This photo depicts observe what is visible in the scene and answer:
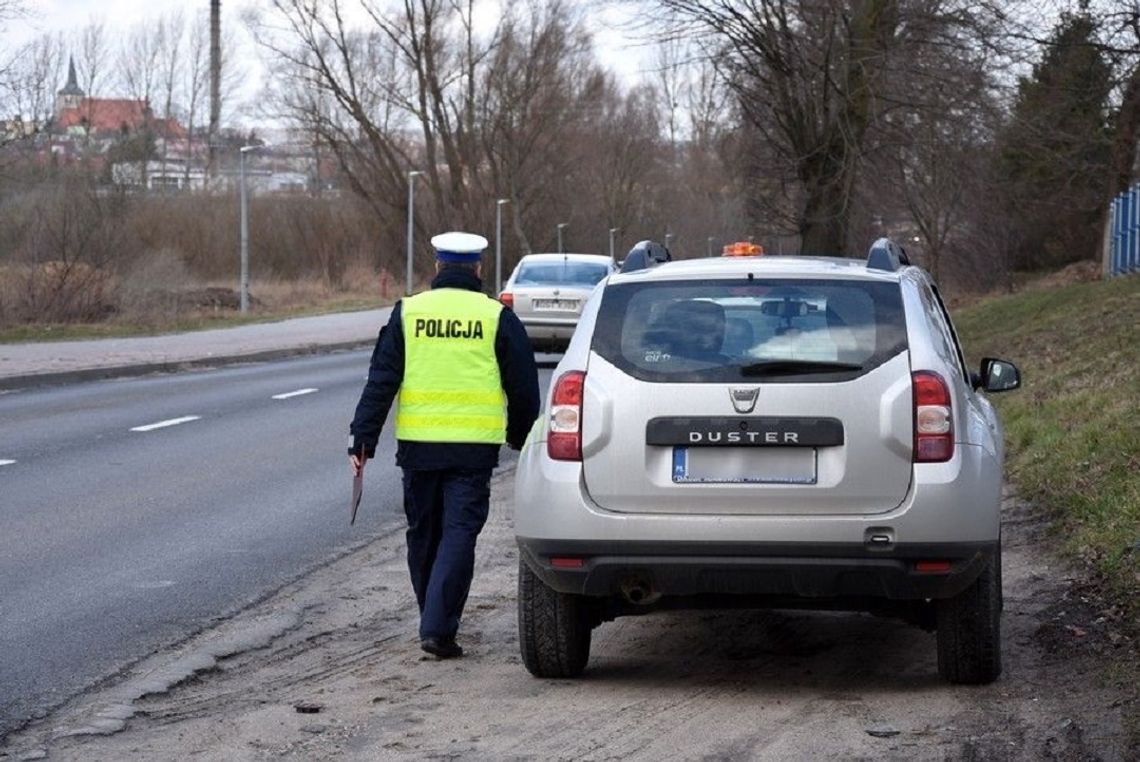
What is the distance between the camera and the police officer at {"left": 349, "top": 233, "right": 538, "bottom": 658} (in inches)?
296

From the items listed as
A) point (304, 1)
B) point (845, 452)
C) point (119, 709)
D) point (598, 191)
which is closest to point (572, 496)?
point (845, 452)

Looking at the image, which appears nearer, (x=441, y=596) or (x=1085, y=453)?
(x=441, y=596)

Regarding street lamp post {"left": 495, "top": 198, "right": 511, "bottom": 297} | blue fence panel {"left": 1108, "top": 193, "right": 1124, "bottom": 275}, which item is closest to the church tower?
street lamp post {"left": 495, "top": 198, "right": 511, "bottom": 297}

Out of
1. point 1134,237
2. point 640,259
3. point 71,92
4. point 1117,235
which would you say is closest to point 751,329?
point 640,259

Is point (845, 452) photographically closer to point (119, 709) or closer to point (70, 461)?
point (119, 709)

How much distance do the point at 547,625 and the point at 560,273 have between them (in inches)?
909

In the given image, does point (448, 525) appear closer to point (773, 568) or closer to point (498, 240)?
point (773, 568)

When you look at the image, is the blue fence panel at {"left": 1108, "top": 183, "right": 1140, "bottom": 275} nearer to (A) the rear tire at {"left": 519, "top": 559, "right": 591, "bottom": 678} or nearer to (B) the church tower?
(A) the rear tire at {"left": 519, "top": 559, "right": 591, "bottom": 678}

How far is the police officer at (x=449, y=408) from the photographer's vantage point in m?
7.51

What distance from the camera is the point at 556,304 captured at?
1142 inches

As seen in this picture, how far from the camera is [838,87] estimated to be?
96.2ft

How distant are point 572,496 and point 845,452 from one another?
939mm

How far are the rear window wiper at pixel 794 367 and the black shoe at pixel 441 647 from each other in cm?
177

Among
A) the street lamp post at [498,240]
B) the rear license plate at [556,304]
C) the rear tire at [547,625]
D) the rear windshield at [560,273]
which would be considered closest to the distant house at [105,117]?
the street lamp post at [498,240]
